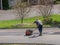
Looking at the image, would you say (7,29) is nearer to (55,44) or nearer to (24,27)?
(24,27)

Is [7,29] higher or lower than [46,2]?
lower

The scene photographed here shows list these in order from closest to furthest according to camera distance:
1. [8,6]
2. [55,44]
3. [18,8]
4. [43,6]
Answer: [55,44] → [18,8] → [43,6] → [8,6]

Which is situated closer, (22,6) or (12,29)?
(12,29)

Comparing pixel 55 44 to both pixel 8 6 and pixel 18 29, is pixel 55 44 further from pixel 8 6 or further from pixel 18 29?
pixel 8 6

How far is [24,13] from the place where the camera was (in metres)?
29.3

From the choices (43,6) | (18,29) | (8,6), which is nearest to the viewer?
(18,29)

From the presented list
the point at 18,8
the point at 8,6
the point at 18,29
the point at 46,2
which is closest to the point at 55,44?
the point at 18,29

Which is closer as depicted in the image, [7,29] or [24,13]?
[7,29]

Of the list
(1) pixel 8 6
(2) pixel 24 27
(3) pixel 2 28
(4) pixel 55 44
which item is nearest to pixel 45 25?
(2) pixel 24 27

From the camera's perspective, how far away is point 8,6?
1957 inches

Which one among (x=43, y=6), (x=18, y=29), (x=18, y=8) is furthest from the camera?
(x=43, y=6)

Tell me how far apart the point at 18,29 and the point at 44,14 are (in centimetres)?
539

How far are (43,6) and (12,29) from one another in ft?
19.4

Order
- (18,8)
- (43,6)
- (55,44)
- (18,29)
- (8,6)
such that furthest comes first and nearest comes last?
1. (8,6)
2. (43,6)
3. (18,8)
4. (18,29)
5. (55,44)
